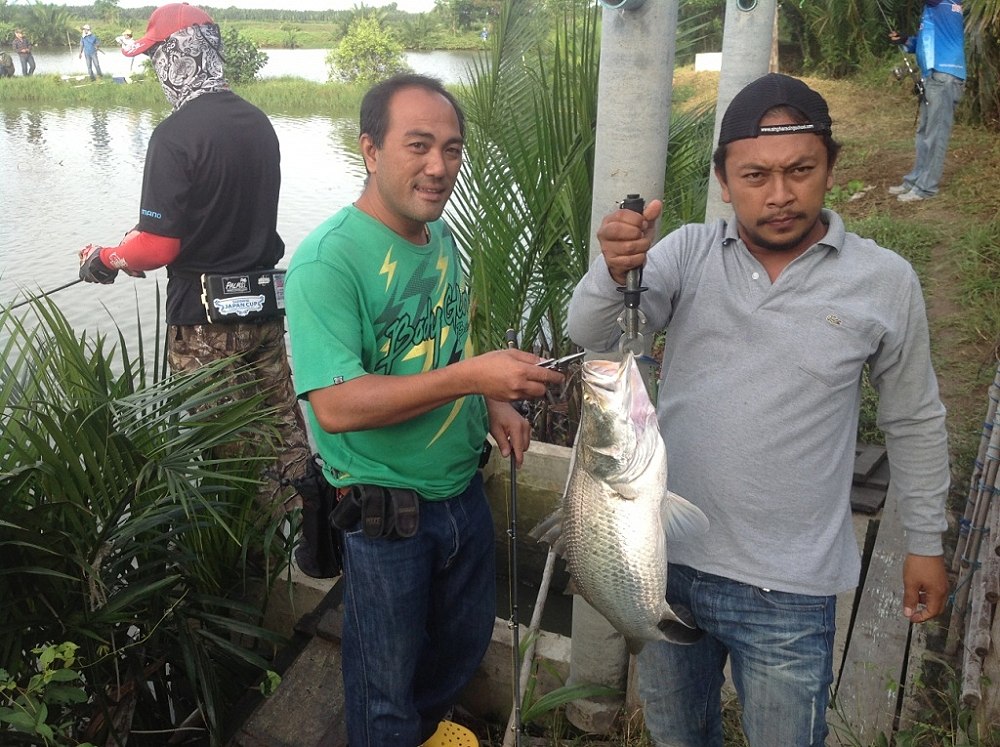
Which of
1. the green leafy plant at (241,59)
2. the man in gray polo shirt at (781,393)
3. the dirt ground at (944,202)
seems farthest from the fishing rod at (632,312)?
the green leafy plant at (241,59)

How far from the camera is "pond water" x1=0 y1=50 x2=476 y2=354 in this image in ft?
29.1

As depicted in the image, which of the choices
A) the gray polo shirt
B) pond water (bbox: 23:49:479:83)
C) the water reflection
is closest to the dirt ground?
the gray polo shirt

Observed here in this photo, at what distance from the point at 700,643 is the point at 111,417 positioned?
1911 mm

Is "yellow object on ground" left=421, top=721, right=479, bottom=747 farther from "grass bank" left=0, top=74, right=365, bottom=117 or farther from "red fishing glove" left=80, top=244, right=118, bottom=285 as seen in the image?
"grass bank" left=0, top=74, right=365, bottom=117

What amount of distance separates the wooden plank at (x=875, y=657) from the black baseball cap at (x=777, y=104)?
186 cm

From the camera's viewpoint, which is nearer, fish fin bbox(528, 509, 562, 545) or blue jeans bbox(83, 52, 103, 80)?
fish fin bbox(528, 509, 562, 545)

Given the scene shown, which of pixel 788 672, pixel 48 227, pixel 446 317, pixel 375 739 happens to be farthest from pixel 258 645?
pixel 48 227

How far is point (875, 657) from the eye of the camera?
10.1ft

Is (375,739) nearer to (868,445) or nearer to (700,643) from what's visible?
(700,643)

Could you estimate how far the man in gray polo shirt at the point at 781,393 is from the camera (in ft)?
6.13

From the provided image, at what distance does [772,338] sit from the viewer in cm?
190

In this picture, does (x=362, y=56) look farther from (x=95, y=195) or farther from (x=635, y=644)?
(x=635, y=644)

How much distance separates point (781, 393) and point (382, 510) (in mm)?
1037

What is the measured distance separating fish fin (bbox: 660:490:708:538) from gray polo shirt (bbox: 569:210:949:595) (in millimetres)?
189
